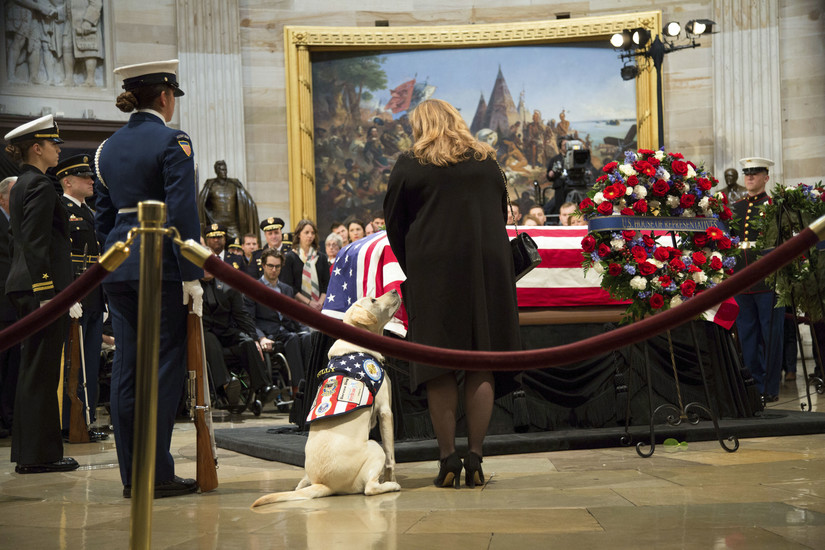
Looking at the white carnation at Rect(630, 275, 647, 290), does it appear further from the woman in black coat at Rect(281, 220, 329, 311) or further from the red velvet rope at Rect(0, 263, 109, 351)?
the woman in black coat at Rect(281, 220, 329, 311)

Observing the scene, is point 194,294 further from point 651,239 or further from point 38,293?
point 651,239

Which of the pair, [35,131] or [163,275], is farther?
[35,131]

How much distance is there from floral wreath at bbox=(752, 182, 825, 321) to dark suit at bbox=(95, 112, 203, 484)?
14.1ft

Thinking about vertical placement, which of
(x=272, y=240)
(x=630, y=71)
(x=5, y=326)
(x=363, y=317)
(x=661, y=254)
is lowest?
(x=5, y=326)

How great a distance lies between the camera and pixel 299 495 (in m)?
4.26

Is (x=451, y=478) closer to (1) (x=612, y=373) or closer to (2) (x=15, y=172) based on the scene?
(1) (x=612, y=373)

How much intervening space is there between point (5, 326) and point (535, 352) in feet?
17.2

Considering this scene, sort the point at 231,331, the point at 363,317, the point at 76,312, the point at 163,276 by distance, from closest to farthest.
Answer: the point at 163,276
the point at 363,317
the point at 76,312
the point at 231,331

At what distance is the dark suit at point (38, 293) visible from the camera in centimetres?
547

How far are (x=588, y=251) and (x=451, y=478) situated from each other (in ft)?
6.23

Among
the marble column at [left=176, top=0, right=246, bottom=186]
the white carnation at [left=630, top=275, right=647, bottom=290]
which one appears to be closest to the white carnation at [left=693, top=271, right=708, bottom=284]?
the white carnation at [left=630, top=275, right=647, bottom=290]

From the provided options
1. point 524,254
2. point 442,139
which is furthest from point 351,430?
point 442,139

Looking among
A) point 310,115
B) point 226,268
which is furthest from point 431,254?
point 310,115

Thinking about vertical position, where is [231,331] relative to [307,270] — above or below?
below
